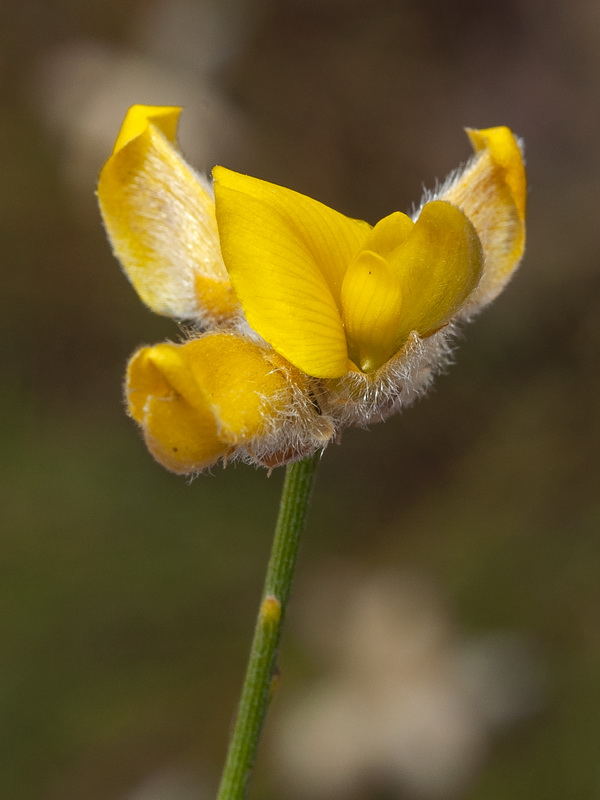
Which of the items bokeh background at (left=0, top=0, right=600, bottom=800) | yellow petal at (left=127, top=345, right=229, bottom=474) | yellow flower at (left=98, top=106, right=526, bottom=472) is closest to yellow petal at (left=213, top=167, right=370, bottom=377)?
yellow flower at (left=98, top=106, right=526, bottom=472)

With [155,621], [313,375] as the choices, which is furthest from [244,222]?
[155,621]

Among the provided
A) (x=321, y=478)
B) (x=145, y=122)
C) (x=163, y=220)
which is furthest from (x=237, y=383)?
(x=321, y=478)

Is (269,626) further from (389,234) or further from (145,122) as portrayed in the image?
(145,122)

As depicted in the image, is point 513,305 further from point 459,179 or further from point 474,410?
point 459,179

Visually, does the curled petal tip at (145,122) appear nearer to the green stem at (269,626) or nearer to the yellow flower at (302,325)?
the yellow flower at (302,325)

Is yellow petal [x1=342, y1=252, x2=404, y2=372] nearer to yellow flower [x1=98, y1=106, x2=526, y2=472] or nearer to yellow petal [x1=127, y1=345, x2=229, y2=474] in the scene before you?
yellow flower [x1=98, y1=106, x2=526, y2=472]

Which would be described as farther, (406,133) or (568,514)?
(406,133)
